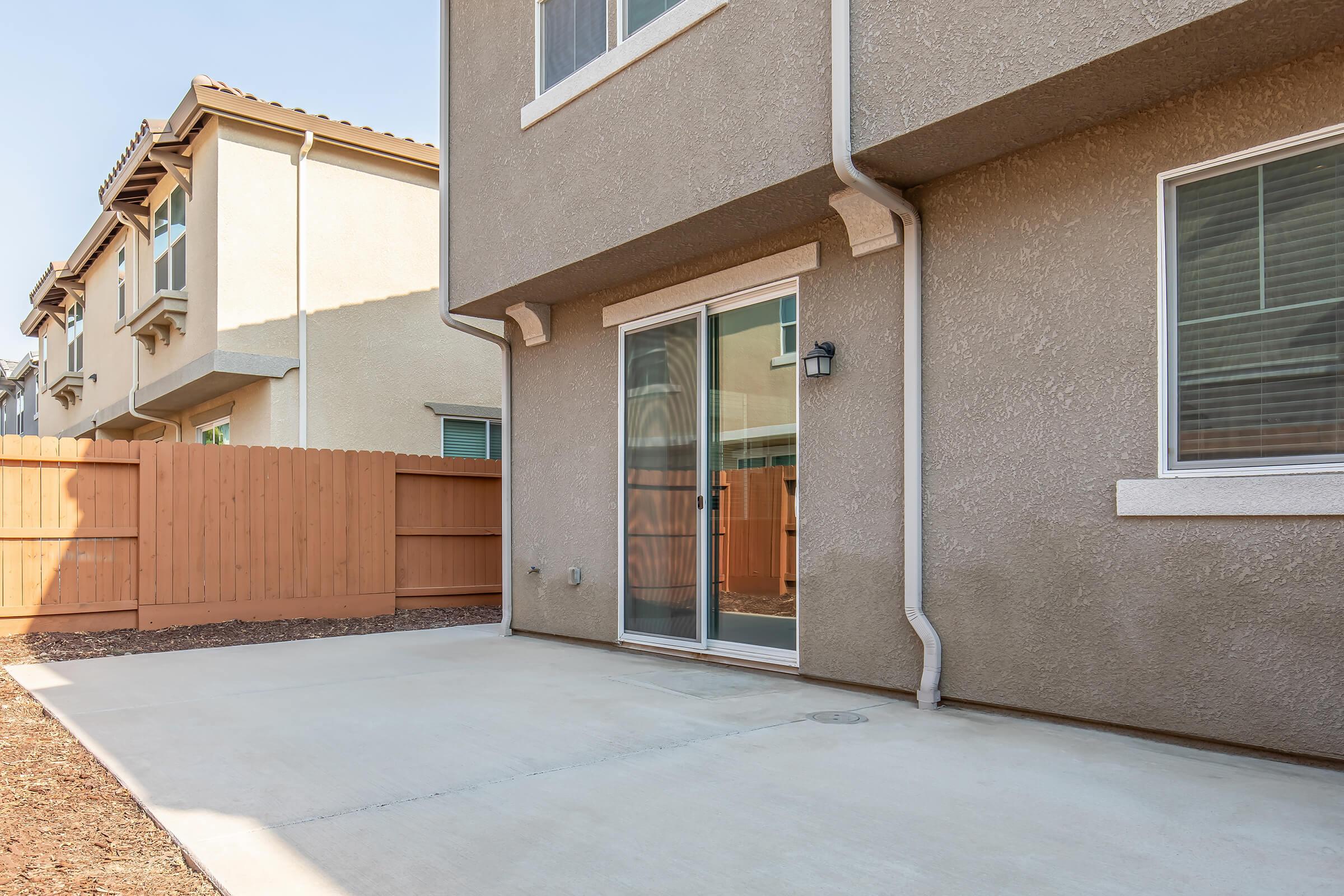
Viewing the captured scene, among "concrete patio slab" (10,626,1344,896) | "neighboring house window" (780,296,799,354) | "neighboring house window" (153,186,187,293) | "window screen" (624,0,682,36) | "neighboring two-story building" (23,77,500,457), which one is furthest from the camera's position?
"neighboring house window" (153,186,187,293)

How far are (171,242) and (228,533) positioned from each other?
19.7ft

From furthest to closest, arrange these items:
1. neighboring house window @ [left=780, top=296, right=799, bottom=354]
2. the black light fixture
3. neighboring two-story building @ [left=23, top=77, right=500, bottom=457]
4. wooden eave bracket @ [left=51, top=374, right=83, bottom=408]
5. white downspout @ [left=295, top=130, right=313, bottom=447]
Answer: wooden eave bracket @ [left=51, top=374, right=83, bottom=408] → white downspout @ [left=295, top=130, right=313, bottom=447] → neighboring two-story building @ [left=23, top=77, right=500, bottom=457] → neighboring house window @ [left=780, top=296, right=799, bottom=354] → the black light fixture

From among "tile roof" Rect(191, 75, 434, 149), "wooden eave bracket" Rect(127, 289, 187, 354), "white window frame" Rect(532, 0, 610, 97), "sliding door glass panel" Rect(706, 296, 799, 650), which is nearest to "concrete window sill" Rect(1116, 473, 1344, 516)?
"sliding door glass panel" Rect(706, 296, 799, 650)

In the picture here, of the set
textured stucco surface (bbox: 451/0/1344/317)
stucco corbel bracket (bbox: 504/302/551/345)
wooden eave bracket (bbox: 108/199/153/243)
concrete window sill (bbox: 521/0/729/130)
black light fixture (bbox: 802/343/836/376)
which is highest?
wooden eave bracket (bbox: 108/199/153/243)

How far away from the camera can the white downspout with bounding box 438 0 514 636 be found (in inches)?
339

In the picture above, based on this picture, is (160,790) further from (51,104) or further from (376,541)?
(51,104)

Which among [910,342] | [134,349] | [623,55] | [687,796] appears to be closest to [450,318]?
[623,55]

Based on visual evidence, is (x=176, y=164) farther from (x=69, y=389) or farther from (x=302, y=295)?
(x=69, y=389)

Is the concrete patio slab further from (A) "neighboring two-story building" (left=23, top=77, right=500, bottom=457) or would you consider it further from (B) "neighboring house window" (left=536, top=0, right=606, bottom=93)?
(A) "neighboring two-story building" (left=23, top=77, right=500, bottom=457)

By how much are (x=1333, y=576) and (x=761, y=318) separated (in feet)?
12.4

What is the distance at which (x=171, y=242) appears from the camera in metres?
13.3

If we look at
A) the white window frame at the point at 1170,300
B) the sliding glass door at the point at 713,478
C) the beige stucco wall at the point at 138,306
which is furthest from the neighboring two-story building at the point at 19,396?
the white window frame at the point at 1170,300

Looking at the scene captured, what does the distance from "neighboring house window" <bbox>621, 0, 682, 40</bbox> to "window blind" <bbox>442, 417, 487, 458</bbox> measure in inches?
307

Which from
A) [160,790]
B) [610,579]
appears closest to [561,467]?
[610,579]
